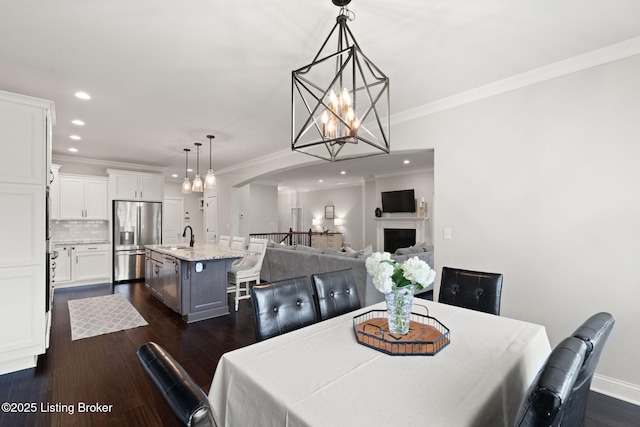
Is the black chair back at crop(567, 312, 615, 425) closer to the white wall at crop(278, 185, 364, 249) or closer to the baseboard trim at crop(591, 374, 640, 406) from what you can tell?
the baseboard trim at crop(591, 374, 640, 406)

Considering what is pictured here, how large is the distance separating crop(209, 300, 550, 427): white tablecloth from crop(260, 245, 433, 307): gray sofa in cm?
266

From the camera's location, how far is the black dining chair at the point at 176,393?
70cm

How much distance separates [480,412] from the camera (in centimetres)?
102

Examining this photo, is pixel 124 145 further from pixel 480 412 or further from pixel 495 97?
pixel 480 412

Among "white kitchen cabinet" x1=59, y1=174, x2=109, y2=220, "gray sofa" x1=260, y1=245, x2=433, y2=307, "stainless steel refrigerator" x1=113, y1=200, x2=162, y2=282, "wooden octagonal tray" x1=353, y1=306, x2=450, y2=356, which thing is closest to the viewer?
"wooden octagonal tray" x1=353, y1=306, x2=450, y2=356

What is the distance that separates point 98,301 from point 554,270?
621 centimetres

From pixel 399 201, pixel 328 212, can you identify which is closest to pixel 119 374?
pixel 399 201

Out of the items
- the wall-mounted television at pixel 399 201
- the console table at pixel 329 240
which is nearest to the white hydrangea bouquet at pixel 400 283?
the wall-mounted television at pixel 399 201

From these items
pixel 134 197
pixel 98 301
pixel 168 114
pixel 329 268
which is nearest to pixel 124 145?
pixel 134 197

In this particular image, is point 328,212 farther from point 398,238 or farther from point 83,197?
point 83,197

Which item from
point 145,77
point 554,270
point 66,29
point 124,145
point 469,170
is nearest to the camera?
point 66,29

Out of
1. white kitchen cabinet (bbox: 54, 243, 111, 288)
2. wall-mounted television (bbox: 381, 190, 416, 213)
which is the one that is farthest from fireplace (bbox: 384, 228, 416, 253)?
white kitchen cabinet (bbox: 54, 243, 111, 288)

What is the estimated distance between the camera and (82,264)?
6.04 metres

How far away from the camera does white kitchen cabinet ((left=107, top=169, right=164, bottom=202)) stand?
648cm
